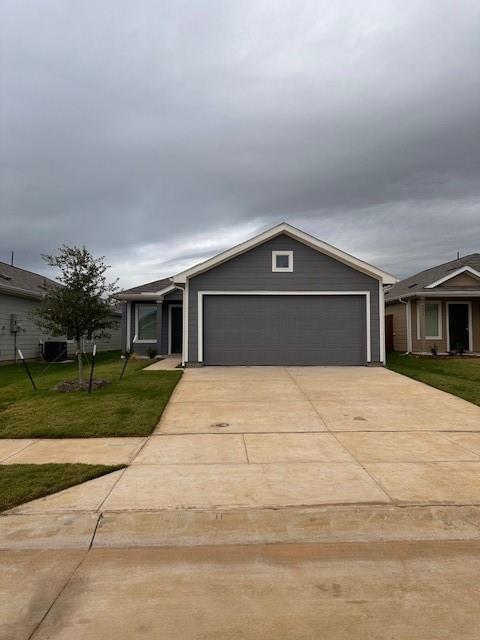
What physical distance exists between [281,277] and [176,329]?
6688 mm

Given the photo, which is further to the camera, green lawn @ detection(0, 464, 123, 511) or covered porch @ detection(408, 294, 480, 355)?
covered porch @ detection(408, 294, 480, 355)

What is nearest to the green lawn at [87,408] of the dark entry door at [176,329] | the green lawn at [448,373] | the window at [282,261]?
the window at [282,261]

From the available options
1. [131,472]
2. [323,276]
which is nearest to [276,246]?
[323,276]

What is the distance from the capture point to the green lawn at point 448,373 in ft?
35.7

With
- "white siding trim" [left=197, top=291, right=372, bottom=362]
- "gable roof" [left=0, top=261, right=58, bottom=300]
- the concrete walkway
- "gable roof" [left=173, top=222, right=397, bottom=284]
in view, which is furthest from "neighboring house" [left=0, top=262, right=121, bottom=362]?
the concrete walkway

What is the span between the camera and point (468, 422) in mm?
8266

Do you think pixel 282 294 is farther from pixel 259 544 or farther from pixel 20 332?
pixel 20 332

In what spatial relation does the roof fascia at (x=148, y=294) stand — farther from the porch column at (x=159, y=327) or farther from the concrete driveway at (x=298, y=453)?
the concrete driveway at (x=298, y=453)

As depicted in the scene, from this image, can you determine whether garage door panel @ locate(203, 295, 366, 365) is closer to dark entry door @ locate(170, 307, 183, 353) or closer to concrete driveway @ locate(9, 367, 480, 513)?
concrete driveway @ locate(9, 367, 480, 513)

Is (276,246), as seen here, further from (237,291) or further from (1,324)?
(1,324)

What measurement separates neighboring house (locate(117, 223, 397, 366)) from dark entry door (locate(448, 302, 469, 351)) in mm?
6238

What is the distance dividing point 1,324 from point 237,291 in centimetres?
1015

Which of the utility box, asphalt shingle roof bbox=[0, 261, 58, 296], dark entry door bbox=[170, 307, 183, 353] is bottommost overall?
the utility box

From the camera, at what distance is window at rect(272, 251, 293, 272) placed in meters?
15.5
